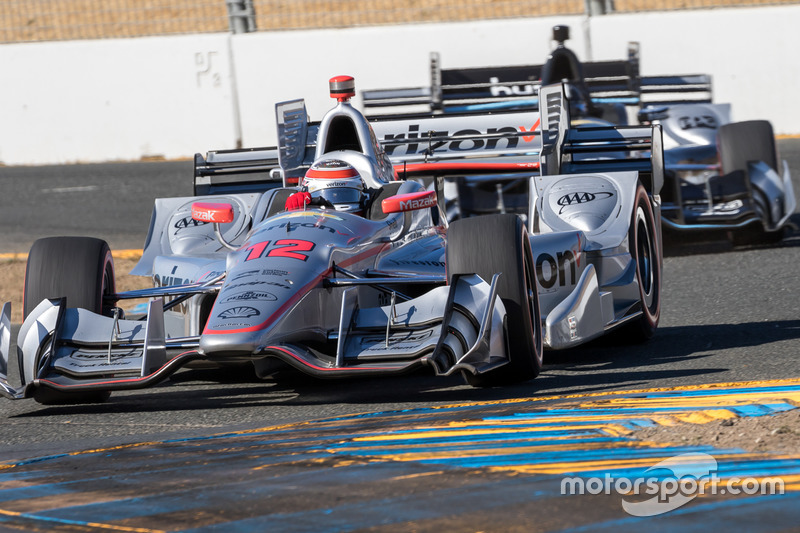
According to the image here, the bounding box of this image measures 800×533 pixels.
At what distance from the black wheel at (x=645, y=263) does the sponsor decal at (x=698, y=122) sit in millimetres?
3999

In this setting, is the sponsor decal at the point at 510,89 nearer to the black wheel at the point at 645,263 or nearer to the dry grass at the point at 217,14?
the dry grass at the point at 217,14

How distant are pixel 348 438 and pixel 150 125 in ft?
37.4

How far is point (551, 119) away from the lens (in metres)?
8.66

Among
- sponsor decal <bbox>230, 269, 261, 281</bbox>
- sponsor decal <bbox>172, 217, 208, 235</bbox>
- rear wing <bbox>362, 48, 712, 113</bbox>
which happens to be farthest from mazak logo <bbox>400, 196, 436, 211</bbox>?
rear wing <bbox>362, 48, 712, 113</bbox>

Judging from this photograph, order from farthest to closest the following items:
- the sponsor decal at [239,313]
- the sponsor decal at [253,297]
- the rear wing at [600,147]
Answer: the rear wing at [600,147]
the sponsor decal at [253,297]
the sponsor decal at [239,313]

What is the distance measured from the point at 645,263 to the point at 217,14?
971 centimetres

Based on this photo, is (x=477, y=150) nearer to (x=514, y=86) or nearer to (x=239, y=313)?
(x=239, y=313)

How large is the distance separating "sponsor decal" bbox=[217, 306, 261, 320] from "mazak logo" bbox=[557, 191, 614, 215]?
2.65m

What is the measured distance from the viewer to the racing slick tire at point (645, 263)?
7516 millimetres

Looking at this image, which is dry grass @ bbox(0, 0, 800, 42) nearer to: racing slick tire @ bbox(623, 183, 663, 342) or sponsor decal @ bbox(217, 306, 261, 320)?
racing slick tire @ bbox(623, 183, 663, 342)

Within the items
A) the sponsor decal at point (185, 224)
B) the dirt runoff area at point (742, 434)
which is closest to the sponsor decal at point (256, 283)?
the dirt runoff area at point (742, 434)

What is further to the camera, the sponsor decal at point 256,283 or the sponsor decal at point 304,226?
the sponsor decal at point 304,226

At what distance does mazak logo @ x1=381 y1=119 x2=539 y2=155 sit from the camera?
348 inches

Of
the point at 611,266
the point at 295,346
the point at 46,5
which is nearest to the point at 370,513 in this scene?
the point at 295,346
